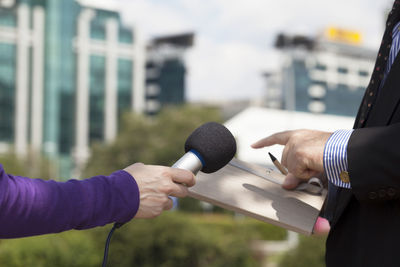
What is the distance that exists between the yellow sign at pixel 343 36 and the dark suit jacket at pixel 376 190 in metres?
85.8

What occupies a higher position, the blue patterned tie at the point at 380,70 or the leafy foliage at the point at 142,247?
the blue patterned tie at the point at 380,70

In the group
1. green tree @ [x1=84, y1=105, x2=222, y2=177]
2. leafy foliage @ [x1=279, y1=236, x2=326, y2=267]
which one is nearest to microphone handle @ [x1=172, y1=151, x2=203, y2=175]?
leafy foliage @ [x1=279, y1=236, x2=326, y2=267]

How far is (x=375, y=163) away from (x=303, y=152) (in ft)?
0.72

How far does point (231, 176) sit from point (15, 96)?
60692 mm

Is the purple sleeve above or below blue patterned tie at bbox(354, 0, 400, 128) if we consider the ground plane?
below

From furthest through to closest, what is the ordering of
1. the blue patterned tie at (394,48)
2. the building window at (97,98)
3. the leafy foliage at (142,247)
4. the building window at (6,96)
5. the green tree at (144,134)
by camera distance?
the building window at (97,98)
the building window at (6,96)
the green tree at (144,134)
the leafy foliage at (142,247)
the blue patterned tie at (394,48)

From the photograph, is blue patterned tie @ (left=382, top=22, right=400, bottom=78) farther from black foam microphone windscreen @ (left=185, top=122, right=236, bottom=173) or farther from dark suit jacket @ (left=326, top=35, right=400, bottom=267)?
black foam microphone windscreen @ (left=185, top=122, right=236, bottom=173)

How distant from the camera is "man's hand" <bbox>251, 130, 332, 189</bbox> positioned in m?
1.56

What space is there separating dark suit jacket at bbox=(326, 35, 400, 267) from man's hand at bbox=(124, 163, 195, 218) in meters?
0.45

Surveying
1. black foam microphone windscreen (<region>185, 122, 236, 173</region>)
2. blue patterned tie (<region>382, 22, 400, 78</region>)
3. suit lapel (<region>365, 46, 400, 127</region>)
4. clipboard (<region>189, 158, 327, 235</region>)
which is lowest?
clipboard (<region>189, 158, 327, 235</region>)

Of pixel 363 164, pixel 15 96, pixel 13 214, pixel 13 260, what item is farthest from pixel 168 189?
pixel 15 96

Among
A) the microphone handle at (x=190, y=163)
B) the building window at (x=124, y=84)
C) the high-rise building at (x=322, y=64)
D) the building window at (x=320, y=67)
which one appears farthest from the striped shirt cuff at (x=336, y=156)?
the building window at (x=320, y=67)

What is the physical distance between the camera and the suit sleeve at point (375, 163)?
140 centimetres

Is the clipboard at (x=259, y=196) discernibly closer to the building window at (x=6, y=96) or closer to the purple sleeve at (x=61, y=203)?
the purple sleeve at (x=61, y=203)
